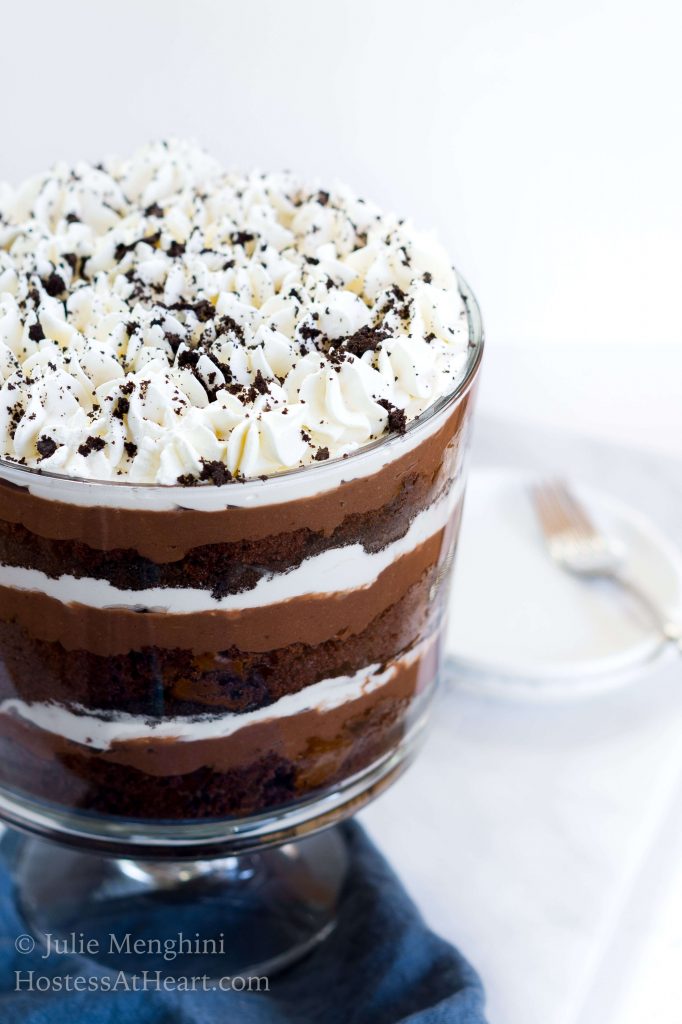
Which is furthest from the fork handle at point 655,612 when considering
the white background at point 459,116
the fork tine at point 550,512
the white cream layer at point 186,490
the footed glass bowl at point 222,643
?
the white cream layer at point 186,490

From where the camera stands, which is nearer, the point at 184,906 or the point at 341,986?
the point at 341,986

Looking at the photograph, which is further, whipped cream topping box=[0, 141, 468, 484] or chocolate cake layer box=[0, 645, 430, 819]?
chocolate cake layer box=[0, 645, 430, 819]

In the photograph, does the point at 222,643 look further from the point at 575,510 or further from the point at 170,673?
the point at 575,510

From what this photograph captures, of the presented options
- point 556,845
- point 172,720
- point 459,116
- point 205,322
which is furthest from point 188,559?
point 459,116

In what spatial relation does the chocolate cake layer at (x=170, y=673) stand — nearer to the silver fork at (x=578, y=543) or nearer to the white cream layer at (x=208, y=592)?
the white cream layer at (x=208, y=592)

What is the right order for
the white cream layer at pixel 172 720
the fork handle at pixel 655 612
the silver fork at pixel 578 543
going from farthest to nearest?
the silver fork at pixel 578 543, the fork handle at pixel 655 612, the white cream layer at pixel 172 720

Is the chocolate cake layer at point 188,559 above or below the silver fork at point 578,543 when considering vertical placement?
above

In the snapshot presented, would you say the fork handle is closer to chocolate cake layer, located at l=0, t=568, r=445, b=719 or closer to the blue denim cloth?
the blue denim cloth

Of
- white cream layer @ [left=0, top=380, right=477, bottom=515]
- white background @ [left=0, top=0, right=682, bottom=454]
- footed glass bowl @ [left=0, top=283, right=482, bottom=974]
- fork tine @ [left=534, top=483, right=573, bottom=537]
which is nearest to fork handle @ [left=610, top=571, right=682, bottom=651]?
fork tine @ [left=534, top=483, right=573, bottom=537]
